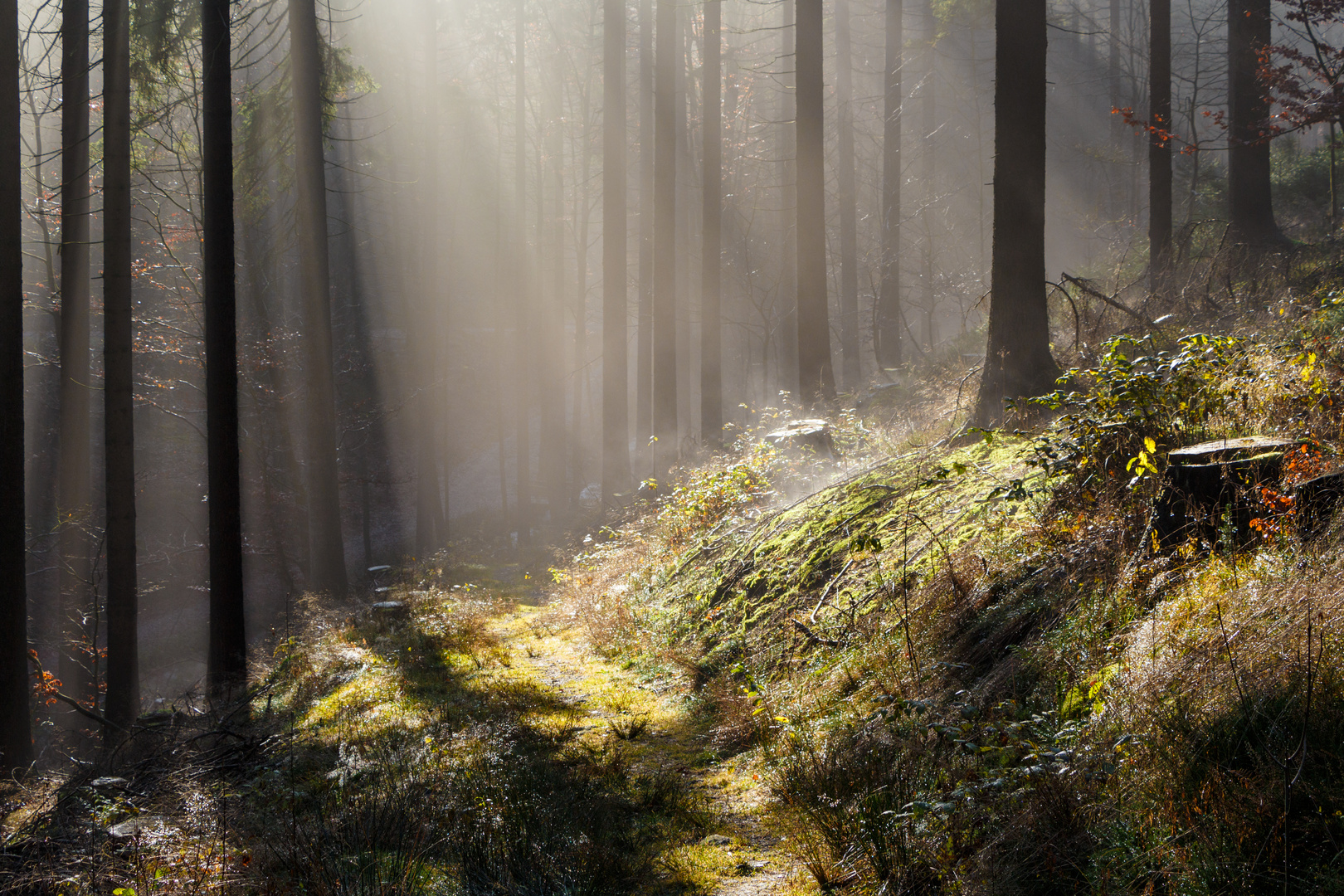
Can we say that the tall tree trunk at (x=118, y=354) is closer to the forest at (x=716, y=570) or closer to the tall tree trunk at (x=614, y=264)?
the forest at (x=716, y=570)

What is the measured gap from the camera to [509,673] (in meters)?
7.79

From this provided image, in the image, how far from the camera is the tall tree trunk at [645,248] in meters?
24.5

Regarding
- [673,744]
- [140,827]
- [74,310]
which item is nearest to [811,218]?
[673,744]

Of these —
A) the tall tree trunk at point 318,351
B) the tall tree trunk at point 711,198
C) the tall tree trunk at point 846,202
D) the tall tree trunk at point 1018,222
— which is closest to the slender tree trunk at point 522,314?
the tall tree trunk at point 711,198

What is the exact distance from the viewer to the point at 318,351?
47.3 ft

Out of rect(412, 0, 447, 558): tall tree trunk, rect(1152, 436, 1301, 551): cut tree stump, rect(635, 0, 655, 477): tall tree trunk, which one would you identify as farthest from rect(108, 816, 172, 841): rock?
rect(412, 0, 447, 558): tall tree trunk

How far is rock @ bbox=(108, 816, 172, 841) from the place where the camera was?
3.69 meters

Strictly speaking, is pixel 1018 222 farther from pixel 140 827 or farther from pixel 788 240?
pixel 788 240

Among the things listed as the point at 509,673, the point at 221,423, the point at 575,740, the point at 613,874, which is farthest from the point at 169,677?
the point at 613,874

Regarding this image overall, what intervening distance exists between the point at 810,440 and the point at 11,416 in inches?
367

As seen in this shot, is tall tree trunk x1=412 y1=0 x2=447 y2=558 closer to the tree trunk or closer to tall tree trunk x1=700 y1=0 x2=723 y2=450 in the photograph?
tall tree trunk x1=700 y1=0 x2=723 y2=450

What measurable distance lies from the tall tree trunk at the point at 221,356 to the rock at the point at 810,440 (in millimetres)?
7296

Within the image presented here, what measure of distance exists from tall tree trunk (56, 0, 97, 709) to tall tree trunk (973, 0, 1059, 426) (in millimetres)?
10998

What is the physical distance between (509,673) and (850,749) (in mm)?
4650
